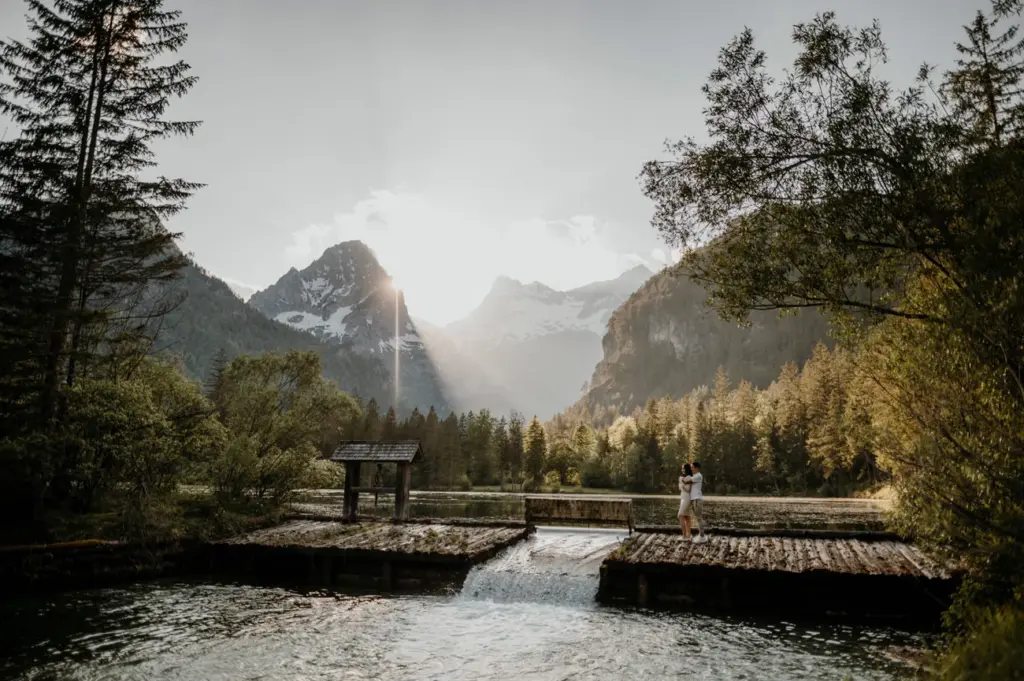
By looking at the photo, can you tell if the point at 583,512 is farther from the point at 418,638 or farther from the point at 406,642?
the point at 406,642

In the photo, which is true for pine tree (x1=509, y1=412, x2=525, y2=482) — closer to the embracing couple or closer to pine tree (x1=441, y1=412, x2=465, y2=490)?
pine tree (x1=441, y1=412, x2=465, y2=490)

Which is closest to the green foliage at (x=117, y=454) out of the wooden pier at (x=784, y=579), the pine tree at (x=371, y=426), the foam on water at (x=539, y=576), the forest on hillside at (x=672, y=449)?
the foam on water at (x=539, y=576)

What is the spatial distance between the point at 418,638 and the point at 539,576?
548cm

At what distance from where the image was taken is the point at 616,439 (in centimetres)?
12838

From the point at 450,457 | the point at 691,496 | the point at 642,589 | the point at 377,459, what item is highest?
the point at 377,459

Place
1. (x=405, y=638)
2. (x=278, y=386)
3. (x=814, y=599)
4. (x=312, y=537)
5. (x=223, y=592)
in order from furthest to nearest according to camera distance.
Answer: (x=278, y=386) → (x=312, y=537) → (x=223, y=592) → (x=814, y=599) → (x=405, y=638)

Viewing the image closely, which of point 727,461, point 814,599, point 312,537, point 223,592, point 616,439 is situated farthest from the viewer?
point 616,439

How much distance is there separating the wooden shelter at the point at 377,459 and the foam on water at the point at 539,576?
7.22 m

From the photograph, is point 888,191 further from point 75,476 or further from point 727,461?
point 727,461

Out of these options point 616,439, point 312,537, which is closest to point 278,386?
point 312,537

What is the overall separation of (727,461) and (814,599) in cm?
9513

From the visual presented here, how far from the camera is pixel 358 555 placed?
21.3 m

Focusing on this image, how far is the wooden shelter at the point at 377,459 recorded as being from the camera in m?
27.7

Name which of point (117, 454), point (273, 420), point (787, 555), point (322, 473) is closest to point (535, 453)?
point (322, 473)
